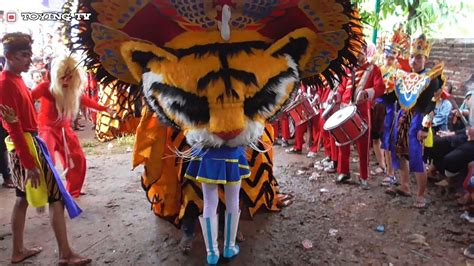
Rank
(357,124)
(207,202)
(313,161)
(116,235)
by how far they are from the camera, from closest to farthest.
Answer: (207,202)
(116,235)
(357,124)
(313,161)

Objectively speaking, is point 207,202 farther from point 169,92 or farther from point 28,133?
point 28,133

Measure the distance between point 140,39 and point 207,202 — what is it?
1172 mm

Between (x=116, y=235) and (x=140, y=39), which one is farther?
(x=116, y=235)

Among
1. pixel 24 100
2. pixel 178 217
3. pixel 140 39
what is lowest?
pixel 178 217

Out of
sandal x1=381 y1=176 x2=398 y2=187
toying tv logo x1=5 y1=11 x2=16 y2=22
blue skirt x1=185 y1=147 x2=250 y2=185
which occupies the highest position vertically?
toying tv logo x1=5 y1=11 x2=16 y2=22

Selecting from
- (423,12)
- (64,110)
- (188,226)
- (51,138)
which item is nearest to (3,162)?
(51,138)

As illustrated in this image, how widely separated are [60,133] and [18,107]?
1.53 metres

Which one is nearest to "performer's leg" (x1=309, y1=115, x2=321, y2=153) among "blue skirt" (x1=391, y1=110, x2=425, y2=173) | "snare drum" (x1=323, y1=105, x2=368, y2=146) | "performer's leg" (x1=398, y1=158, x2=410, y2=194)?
"snare drum" (x1=323, y1=105, x2=368, y2=146)

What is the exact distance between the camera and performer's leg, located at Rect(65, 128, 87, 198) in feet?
14.0

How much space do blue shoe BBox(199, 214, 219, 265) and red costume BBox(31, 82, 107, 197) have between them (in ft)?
6.49

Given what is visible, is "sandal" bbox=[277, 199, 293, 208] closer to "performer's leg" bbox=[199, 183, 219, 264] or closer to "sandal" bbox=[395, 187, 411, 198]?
"sandal" bbox=[395, 187, 411, 198]

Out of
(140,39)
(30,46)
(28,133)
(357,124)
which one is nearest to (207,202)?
(140,39)

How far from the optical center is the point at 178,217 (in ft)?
10.7

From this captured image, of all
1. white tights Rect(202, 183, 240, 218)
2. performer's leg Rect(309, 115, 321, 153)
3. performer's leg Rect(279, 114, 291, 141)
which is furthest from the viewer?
performer's leg Rect(279, 114, 291, 141)
